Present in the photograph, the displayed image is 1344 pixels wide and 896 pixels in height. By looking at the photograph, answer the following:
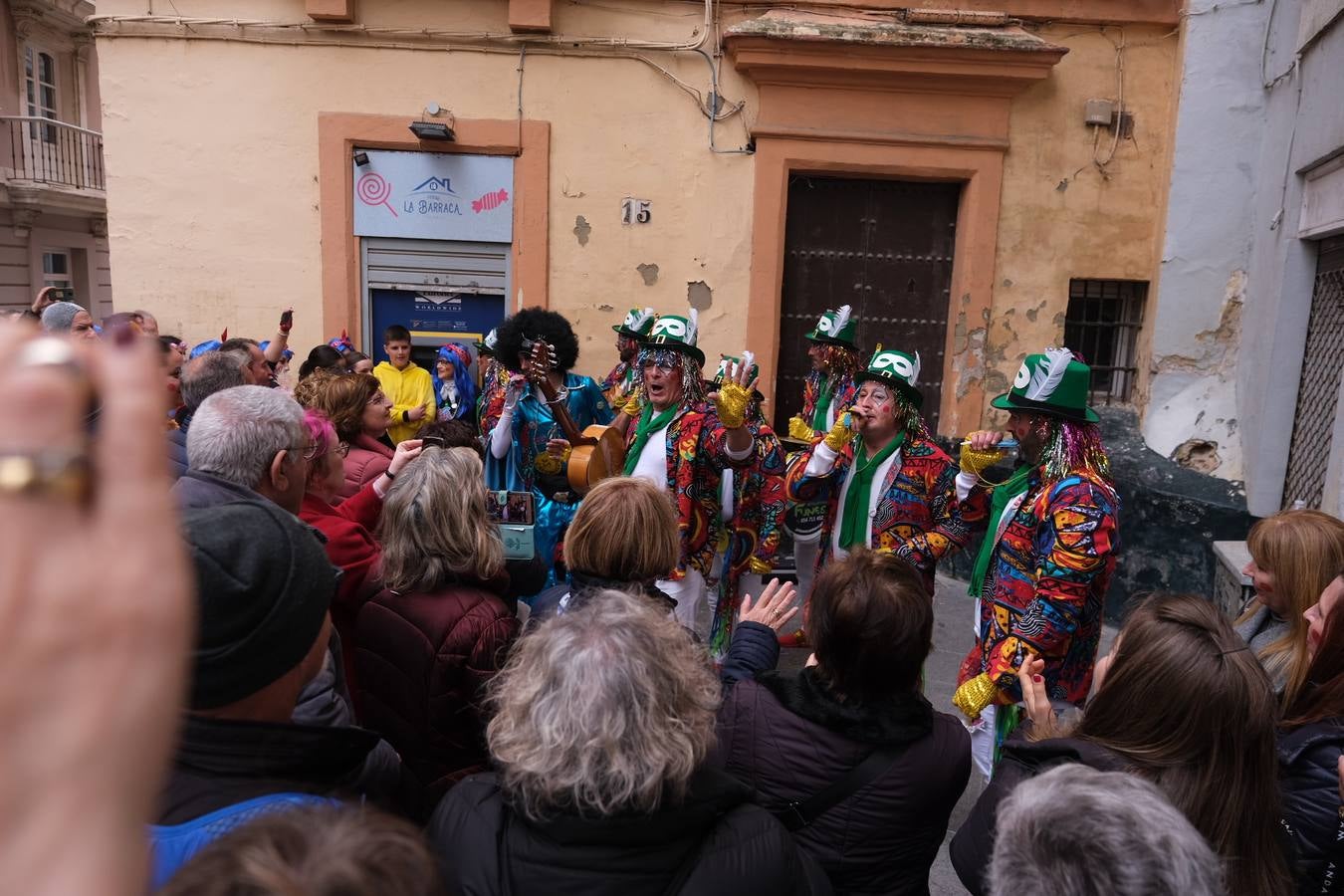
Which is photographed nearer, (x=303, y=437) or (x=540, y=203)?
(x=303, y=437)

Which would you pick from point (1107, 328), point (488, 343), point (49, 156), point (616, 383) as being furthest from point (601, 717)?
point (49, 156)

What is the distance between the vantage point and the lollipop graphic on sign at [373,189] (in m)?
7.81

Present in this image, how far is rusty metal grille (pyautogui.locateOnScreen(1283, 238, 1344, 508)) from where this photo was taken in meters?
5.42

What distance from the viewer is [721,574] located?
15.3 ft

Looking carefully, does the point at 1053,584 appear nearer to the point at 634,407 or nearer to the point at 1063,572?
the point at 1063,572

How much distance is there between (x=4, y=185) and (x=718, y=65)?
49.2ft

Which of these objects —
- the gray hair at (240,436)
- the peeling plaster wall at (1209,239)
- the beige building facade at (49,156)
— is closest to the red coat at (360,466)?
the gray hair at (240,436)

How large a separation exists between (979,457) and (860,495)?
60cm

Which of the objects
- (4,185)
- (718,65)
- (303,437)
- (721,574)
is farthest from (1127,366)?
(4,185)

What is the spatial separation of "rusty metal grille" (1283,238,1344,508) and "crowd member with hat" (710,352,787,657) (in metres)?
3.29

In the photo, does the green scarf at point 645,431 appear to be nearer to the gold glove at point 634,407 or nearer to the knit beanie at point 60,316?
the gold glove at point 634,407

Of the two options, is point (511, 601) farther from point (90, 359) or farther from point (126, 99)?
point (126, 99)

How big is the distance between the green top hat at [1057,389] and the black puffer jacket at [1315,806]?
60.7 inches

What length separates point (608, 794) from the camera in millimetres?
1479
